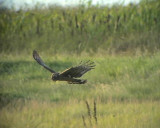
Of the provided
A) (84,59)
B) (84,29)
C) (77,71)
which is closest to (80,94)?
(84,59)

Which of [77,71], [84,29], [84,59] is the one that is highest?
[84,29]

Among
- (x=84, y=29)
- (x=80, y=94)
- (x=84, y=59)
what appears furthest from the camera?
(x=84, y=29)

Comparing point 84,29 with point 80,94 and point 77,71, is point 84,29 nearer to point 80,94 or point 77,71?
point 80,94

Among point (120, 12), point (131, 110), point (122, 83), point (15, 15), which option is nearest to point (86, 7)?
point (120, 12)

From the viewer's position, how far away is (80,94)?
11.7 feet

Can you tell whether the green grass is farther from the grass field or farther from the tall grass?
the tall grass

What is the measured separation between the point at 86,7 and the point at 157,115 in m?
2.30

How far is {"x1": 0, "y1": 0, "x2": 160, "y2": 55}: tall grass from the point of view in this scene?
4613 millimetres

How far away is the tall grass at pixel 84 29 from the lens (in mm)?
4613

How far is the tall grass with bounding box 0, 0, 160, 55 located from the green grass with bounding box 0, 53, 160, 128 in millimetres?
244

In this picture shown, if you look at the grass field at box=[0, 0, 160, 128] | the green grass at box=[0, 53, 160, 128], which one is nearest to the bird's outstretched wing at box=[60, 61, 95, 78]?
the grass field at box=[0, 0, 160, 128]

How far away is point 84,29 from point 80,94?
1.87 m

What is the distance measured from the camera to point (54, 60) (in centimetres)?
440

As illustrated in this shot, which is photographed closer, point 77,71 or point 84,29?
point 77,71
